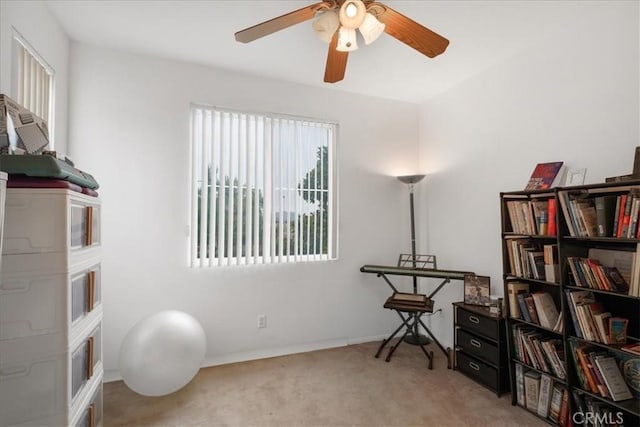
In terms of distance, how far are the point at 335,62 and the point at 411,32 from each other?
18.3 inches

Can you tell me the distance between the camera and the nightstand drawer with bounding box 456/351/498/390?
2.44 metres

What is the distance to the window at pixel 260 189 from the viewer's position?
2.89 meters

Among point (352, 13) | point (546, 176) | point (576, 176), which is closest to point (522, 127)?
point (546, 176)

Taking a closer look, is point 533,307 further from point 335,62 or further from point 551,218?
point 335,62

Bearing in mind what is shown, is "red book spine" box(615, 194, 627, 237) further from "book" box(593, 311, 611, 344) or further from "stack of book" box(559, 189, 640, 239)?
"book" box(593, 311, 611, 344)

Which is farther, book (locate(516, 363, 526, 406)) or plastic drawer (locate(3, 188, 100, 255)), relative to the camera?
book (locate(516, 363, 526, 406))

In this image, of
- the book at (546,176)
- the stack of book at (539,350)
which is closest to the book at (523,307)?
the stack of book at (539,350)

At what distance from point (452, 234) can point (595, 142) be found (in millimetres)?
1454

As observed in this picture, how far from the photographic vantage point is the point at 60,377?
1.33 metres

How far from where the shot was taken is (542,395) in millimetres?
2125

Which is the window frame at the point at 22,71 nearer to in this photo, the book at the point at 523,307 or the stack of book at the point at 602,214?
the stack of book at the point at 602,214

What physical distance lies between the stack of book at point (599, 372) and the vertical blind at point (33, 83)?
12.0 feet

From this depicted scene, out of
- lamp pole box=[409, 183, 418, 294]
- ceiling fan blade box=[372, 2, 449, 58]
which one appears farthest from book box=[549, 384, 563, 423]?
ceiling fan blade box=[372, 2, 449, 58]

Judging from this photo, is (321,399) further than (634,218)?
Yes
